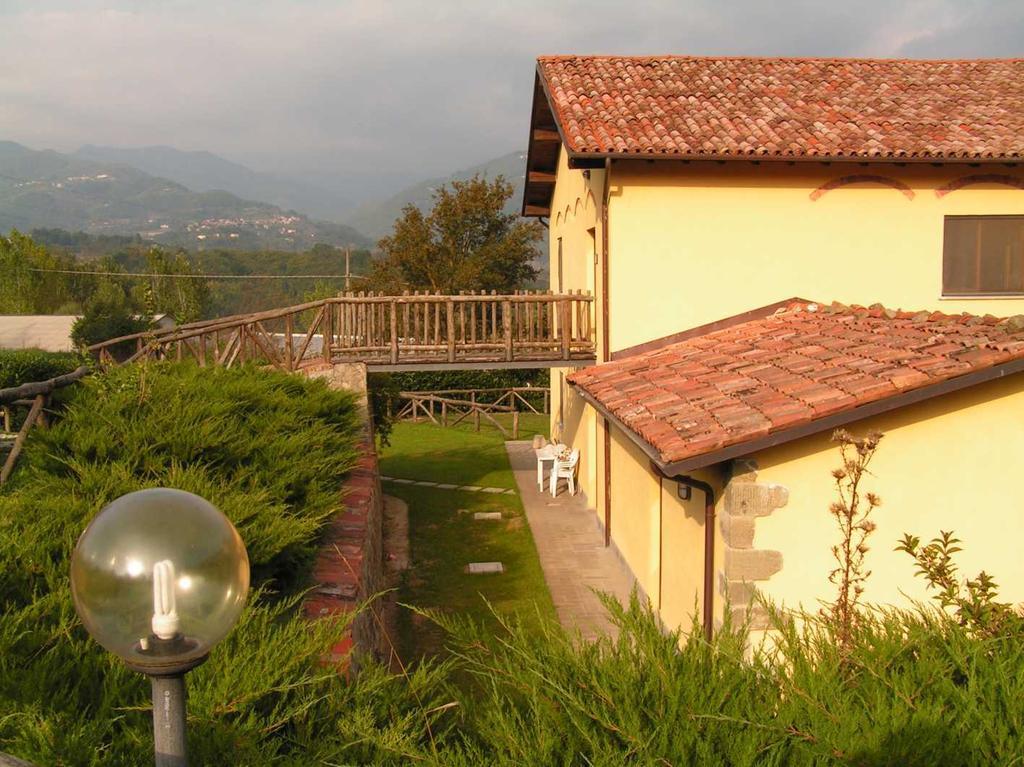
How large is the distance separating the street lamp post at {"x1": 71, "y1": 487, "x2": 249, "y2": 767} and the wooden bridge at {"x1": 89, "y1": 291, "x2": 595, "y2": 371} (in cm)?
1141

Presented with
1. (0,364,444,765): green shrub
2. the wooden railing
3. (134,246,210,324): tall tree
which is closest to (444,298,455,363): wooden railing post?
(0,364,444,765): green shrub

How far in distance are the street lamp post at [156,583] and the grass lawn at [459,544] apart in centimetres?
414

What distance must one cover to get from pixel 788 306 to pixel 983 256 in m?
2.88

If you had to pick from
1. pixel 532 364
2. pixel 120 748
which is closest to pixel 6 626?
pixel 120 748

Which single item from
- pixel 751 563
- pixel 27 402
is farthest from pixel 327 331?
pixel 751 563

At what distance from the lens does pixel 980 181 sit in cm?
1174

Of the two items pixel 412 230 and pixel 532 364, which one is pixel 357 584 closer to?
pixel 532 364

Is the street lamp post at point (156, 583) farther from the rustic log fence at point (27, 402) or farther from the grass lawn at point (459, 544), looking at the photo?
the rustic log fence at point (27, 402)

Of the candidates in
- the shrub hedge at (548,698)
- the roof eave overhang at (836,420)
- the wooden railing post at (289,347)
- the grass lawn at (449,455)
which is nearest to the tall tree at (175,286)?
the grass lawn at (449,455)

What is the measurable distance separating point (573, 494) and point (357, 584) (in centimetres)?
1113

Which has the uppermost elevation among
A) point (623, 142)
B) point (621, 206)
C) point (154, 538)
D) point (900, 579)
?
point (623, 142)

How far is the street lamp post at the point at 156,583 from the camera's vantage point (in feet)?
6.26

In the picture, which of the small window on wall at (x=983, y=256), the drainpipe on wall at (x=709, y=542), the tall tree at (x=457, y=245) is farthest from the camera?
the tall tree at (x=457, y=245)

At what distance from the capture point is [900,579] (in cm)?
711
